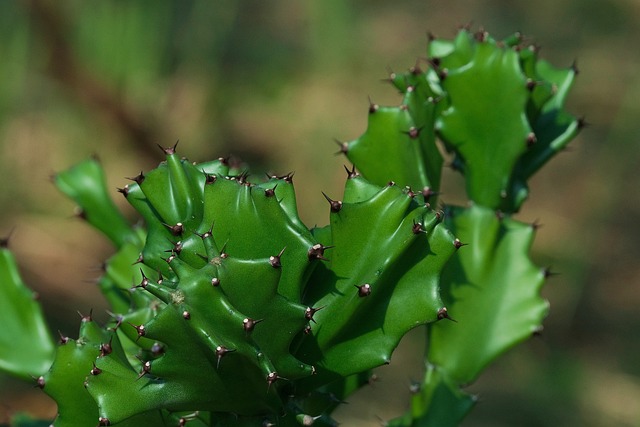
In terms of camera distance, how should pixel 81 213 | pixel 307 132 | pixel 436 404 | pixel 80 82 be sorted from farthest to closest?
pixel 307 132, pixel 80 82, pixel 81 213, pixel 436 404

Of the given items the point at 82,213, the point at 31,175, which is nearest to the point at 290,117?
the point at 31,175

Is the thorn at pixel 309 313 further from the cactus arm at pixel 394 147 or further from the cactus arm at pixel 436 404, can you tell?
the cactus arm at pixel 436 404

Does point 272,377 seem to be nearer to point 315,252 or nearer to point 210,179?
point 315,252

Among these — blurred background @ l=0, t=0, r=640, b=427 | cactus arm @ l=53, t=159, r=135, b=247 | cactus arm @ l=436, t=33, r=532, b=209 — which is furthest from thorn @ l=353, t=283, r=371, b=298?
blurred background @ l=0, t=0, r=640, b=427

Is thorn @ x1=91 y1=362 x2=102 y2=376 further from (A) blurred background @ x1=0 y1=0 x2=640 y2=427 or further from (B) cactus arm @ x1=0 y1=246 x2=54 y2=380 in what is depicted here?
(A) blurred background @ x1=0 y1=0 x2=640 y2=427

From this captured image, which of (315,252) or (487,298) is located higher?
(315,252)

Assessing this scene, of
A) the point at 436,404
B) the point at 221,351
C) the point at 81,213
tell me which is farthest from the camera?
the point at 81,213

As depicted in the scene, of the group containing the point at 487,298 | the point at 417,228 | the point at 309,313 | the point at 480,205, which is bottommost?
the point at 487,298

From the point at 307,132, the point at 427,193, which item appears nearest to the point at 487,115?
the point at 427,193
